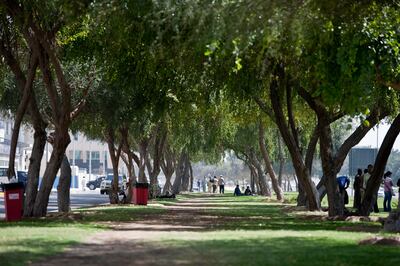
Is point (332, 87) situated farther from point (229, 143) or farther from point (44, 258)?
point (229, 143)

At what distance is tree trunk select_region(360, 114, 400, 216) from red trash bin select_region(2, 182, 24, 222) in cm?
1042

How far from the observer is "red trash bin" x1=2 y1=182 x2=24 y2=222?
22.6 m

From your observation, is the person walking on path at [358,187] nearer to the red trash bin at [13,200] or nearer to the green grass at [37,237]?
the green grass at [37,237]

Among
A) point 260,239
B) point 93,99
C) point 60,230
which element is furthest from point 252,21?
point 93,99

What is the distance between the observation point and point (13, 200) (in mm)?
22703

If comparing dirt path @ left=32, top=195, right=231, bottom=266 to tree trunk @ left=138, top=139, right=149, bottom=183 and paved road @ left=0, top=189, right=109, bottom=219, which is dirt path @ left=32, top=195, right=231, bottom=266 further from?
tree trunk @ left=138, top=139, right=149, bottom=183

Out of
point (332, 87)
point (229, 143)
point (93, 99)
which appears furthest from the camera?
point (229, 143)

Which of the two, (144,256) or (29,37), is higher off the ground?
(29,37)

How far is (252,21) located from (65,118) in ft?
38.2

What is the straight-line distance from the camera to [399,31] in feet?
60.4

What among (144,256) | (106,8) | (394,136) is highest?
(106,8)

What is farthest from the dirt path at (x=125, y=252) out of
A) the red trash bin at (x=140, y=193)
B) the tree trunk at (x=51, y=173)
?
the red trash bin at (x=140, y=193)

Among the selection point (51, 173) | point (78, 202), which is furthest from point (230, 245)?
point (78, 202)

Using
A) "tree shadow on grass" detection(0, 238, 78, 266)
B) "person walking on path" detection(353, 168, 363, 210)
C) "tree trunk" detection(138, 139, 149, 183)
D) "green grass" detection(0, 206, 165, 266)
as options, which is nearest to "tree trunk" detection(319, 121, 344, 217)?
"person walking on path" detection(353, 168, 363, 210)
